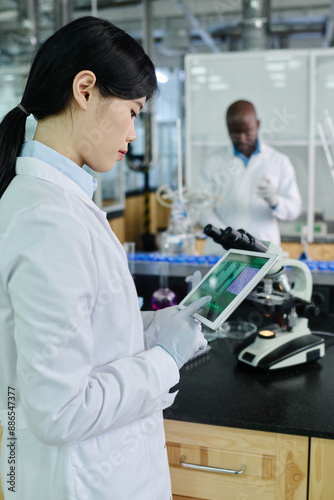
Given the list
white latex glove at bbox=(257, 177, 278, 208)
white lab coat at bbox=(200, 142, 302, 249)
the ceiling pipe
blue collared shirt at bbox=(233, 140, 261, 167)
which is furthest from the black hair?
the ceiling pipe

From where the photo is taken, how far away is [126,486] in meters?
0.84

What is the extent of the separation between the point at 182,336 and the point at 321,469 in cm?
49

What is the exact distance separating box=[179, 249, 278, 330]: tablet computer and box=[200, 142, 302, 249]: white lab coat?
1.82 m

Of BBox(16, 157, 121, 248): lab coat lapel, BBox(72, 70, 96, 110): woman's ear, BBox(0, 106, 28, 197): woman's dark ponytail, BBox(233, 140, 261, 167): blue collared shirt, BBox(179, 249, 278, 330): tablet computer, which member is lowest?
BBox(179, 249, 278, 330): tablet computer

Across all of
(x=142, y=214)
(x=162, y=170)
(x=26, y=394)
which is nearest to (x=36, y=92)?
(x=26, y=394)

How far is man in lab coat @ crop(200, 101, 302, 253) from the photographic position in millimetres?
3004

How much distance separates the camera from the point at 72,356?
0.68 m

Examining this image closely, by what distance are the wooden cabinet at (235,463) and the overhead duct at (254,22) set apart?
14.9ft

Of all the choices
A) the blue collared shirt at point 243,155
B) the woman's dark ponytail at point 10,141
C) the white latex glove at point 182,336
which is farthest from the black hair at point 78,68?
the blue collared shirt at point 243,155

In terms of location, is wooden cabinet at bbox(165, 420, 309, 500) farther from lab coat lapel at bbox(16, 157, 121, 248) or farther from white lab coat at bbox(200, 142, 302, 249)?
white lab coat at bbox(200, 142, 302, 249)

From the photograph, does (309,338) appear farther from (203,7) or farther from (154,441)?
(203,7)

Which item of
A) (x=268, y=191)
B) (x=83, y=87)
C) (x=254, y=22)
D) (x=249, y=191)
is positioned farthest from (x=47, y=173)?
(x=254, y=22)

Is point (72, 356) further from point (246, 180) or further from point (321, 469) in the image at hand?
point (246, 180)

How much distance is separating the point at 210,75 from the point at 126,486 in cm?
386
